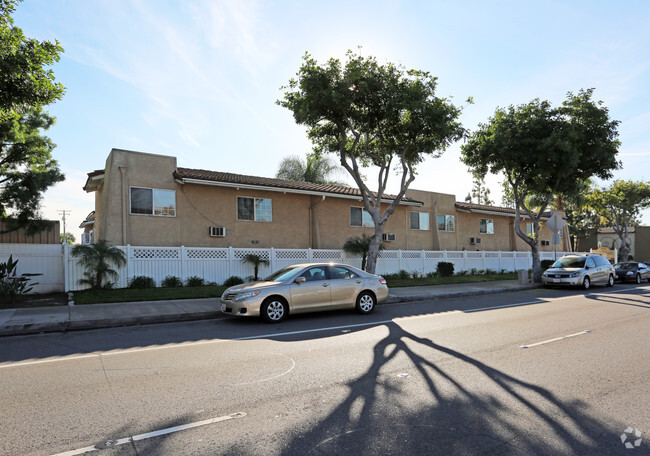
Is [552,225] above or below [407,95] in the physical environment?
below

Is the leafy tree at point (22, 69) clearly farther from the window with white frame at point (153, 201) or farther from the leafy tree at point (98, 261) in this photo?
the window with white frame at point (153, 201)

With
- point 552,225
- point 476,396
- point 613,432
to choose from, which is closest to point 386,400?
point 476,396

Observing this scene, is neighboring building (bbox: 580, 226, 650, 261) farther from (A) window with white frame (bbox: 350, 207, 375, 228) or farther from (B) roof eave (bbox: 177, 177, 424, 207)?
(B) roof eave (bbox: 177, 177, 424, 207)

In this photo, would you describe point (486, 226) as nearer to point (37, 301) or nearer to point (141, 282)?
point (141, 282)

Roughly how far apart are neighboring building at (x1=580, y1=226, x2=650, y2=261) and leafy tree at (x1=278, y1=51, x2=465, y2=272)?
4628 centimetres

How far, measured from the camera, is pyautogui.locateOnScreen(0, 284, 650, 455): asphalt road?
357 centimetres

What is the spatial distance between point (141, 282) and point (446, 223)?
2044cm

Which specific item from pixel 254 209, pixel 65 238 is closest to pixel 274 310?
pixel 254 209

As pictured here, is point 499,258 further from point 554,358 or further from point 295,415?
point 295,415

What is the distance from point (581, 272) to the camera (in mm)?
18469

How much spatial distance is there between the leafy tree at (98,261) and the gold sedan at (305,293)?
19.5 feet

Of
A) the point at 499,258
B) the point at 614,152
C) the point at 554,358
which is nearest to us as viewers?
the point at 554,358

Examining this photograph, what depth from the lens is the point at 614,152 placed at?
67.3 ft

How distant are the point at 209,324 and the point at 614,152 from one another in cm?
2099
